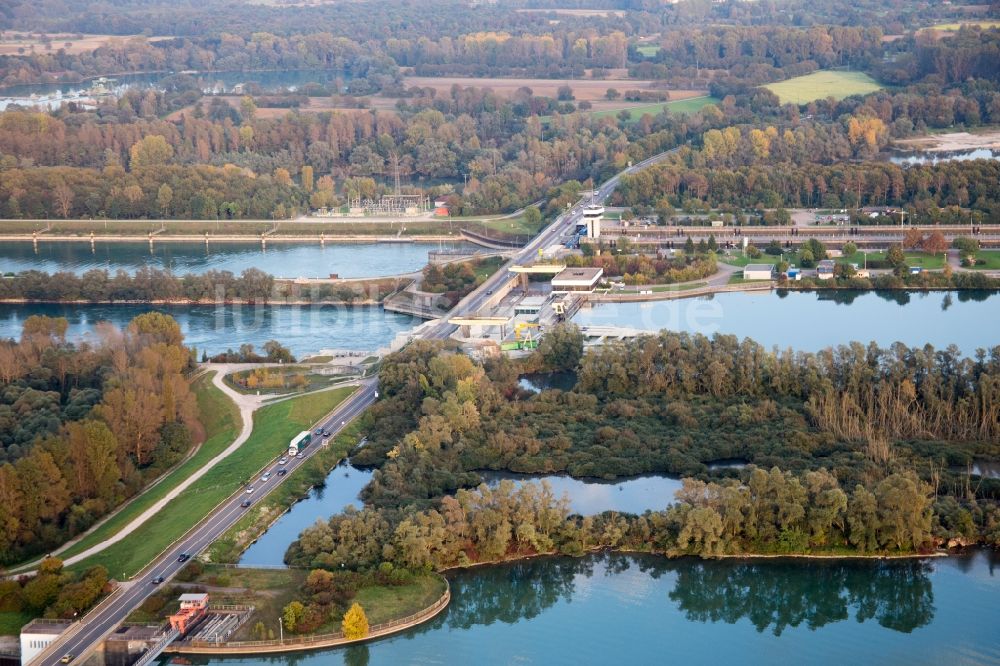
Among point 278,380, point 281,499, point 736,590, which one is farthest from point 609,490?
point 278,380

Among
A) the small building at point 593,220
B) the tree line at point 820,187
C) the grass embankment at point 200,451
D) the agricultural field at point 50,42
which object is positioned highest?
the agricultural field at point 50,42

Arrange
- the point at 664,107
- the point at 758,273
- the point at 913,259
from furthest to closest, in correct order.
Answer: the point at 664,107, the point at 913,259, the point at 758,273

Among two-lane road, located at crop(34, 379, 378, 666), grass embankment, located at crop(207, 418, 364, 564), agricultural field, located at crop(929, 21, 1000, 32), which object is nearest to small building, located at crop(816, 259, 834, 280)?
two-lane road, located at crop(34, 379, 378, 666)

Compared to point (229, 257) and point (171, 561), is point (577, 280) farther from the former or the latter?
point (171, 561)

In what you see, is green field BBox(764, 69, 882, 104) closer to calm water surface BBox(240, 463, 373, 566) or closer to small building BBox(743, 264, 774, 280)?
small building BBox(743, 264, 774, 280)

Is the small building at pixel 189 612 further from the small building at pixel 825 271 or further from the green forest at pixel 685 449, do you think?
the small building at pixel 825 271

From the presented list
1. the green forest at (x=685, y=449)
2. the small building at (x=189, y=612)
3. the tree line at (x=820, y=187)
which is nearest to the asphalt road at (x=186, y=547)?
the small building at (x=189, y=612)
